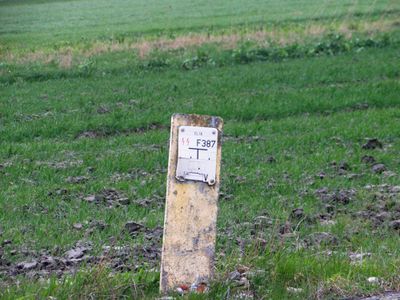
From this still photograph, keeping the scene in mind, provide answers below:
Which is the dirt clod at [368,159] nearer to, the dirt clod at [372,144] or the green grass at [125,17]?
the dirt clod at [372,144]

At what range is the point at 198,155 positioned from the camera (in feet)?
18.7

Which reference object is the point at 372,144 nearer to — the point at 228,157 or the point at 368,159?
the point at 368,159

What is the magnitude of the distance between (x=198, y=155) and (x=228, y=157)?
265 inches

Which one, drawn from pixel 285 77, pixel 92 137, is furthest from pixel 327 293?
pixel 285 77

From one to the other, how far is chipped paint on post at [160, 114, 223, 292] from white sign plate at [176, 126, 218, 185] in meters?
0.03

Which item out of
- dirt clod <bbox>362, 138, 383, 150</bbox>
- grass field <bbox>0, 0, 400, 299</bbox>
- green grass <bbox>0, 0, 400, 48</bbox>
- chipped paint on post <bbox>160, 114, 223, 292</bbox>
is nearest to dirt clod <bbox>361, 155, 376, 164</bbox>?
grass field <bbox>0, 0, 400, 299</bbox>

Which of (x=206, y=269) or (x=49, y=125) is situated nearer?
(x=206, y=269)

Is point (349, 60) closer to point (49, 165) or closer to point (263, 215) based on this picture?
point (49, 165)

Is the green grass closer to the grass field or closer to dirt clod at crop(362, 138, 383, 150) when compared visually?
the grass field

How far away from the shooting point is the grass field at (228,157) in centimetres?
603

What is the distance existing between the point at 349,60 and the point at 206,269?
725 inches

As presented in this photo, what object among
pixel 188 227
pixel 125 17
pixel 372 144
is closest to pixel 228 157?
pixel 372 144

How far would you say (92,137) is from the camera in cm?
1538

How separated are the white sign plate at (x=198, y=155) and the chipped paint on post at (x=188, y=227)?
0.03 metres
